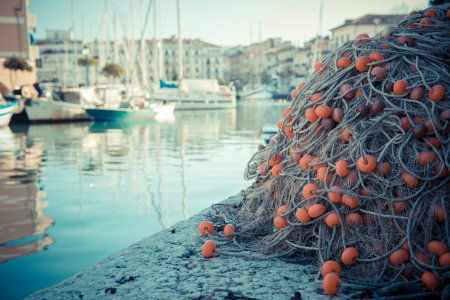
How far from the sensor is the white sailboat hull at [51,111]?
24.6 metres

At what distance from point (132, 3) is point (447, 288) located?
4876 centimetres

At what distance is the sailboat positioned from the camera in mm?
41312

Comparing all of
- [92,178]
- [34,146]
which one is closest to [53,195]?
[92,178]

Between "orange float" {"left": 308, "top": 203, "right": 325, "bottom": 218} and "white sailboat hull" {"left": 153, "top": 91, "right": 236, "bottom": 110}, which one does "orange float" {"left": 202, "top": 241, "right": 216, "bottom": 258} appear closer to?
"orange float" {"left": 308, "top": 203, "right": 325, "bottom": 218}

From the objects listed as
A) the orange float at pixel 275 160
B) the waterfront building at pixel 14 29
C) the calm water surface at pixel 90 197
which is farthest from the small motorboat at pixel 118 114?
the orange float at pixel 275 160

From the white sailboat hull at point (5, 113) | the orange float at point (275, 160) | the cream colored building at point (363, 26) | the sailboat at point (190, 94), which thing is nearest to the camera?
the orange float at point (275, 160)

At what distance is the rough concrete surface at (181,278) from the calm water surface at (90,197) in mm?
975

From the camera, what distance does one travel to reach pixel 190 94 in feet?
144

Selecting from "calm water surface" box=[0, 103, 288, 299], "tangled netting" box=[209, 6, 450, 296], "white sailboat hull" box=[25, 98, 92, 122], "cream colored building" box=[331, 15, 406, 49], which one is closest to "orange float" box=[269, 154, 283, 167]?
"tangled netting" box=[209, 6, 450, 296]

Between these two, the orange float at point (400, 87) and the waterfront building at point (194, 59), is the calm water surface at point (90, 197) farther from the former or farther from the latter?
the waterfront building at point (194, 59)

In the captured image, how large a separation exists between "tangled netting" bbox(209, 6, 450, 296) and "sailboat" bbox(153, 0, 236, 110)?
38.5m

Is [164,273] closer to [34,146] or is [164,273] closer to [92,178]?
[92,178]

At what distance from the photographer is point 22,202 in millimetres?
6332

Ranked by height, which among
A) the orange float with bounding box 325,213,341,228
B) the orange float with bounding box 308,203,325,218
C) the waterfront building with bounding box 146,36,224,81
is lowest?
the orange float with bounding box 325,213,341,228
